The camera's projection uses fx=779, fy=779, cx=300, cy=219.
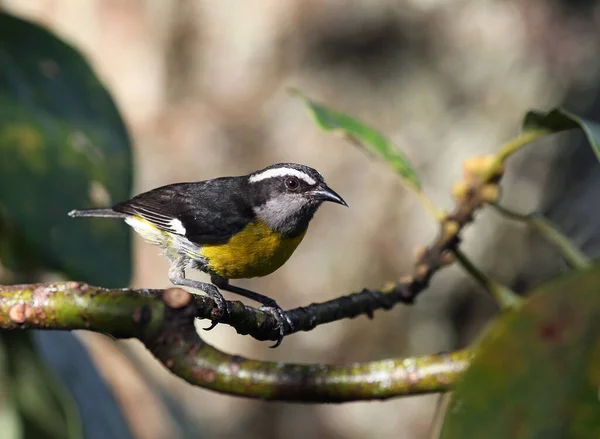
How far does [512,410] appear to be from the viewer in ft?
2.20

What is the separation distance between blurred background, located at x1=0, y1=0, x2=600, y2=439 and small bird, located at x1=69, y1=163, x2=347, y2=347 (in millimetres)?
2046

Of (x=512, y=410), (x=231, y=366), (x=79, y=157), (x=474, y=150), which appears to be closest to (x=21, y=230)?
(x=79, y=157)

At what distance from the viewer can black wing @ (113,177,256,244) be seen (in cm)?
189

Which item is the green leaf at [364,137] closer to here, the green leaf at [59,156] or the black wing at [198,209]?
the black wing at [198,209]

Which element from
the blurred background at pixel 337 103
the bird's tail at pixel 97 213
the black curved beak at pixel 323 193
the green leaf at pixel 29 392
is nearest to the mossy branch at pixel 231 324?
the black curved beak at pixel 323 193

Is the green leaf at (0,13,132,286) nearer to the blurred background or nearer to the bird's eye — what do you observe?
the bird's eye

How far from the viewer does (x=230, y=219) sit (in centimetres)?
194

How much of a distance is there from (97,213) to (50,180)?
0.18 m

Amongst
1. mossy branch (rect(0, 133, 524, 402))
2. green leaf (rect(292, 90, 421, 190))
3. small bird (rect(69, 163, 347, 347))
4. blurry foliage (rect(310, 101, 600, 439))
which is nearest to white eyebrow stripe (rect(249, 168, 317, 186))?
small bird (rect(69, 163, 347, 347))

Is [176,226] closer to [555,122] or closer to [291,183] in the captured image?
[291,183]

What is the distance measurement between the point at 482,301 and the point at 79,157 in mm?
2941

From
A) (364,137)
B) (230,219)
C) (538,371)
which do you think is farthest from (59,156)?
(538,371)

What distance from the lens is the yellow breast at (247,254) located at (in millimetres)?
1820

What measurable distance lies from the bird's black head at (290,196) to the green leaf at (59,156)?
1.33 ft
